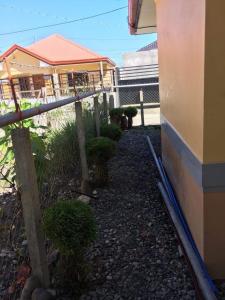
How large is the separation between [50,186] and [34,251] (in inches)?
63.6

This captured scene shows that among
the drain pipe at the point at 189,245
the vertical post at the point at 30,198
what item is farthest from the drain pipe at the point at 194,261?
the vertical post at the point at 30,198

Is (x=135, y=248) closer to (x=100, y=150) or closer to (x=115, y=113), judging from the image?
(x=100, y=150)

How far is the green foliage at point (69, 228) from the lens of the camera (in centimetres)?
213

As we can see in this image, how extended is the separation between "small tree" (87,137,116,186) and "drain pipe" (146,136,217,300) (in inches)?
34.0

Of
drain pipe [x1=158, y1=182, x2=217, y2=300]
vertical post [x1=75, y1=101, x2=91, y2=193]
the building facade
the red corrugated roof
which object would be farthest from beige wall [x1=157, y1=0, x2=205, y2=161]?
the red corrugated roof

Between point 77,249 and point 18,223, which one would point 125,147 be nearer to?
point 18,223

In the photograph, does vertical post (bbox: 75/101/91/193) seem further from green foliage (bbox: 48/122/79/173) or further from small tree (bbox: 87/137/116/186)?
green foliage (bbox: 48/122/79/173)

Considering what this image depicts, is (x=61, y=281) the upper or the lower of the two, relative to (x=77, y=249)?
lower

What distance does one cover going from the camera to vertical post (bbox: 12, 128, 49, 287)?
6.38 ft

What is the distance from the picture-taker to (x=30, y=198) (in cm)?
201

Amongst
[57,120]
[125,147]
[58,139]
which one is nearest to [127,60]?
[125,147]

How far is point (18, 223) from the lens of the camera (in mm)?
2770

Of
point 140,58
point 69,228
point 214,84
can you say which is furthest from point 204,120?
point 140,58

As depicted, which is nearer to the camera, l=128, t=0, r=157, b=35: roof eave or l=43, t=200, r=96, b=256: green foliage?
l=43, t=200, r=96, b=256: green foliage
